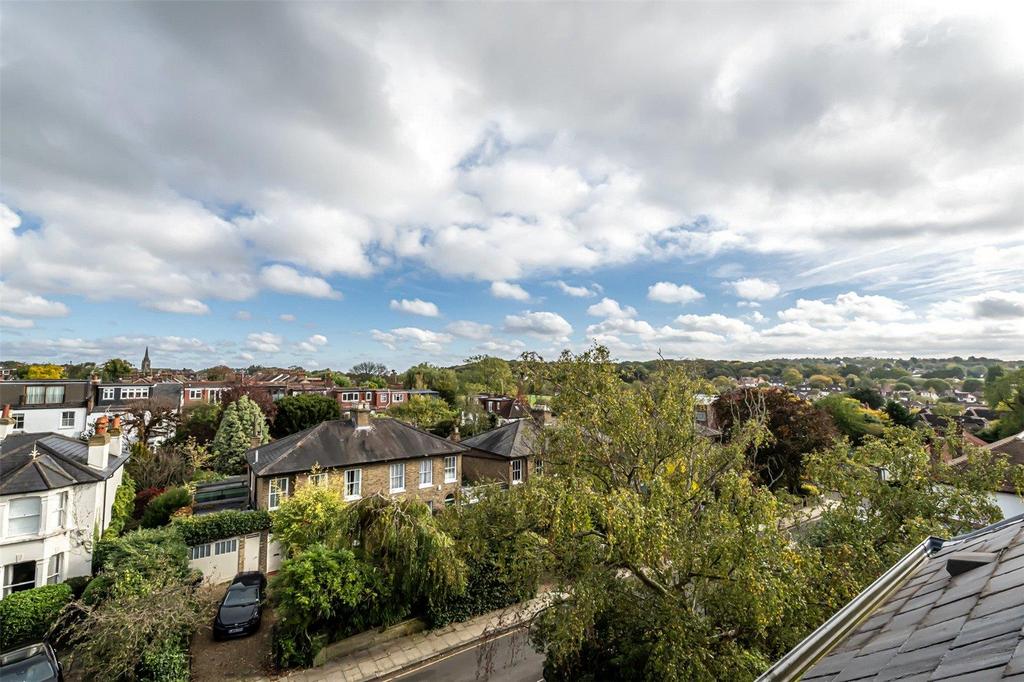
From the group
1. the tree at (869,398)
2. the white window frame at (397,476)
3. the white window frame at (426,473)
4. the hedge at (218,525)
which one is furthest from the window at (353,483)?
the tree at (869,398)

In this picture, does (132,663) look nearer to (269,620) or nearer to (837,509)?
(269,620)

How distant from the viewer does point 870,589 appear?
5.13 meters

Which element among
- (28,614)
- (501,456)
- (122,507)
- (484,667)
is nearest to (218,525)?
(28,614)

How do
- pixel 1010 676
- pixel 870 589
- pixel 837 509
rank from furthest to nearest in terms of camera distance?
pixel 837 509 → pixel 870 589 → pixel 1010 676

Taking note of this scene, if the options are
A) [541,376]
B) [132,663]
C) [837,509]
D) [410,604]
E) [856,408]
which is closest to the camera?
[132,663]

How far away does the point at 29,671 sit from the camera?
10.6 meters

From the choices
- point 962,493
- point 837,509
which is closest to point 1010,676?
point 837,509

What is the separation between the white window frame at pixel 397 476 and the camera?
23.4 meters

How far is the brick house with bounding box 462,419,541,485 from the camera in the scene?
27.3 meters

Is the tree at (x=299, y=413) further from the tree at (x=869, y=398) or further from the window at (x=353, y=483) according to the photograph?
the tree at (x=869, y=398)

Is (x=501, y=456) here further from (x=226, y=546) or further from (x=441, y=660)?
(x=226, y=546)

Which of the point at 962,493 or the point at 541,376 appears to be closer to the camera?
the point at 962,493

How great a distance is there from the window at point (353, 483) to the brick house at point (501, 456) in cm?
700

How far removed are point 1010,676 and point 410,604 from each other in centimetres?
1603
